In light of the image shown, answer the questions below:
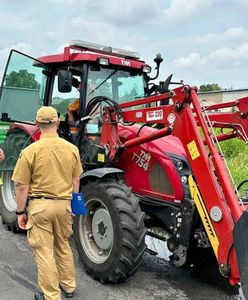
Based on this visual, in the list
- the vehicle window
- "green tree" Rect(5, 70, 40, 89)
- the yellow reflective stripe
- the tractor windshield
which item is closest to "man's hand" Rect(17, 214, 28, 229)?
the yellow reflective stripe

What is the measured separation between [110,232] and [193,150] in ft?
4.29

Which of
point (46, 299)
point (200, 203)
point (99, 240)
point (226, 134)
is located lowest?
point (46, 299)

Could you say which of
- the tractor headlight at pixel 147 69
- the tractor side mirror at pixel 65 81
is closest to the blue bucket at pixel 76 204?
the tractor side mirror at pixel 65 81

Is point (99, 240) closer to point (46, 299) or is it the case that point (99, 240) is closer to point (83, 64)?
point (46, 299)

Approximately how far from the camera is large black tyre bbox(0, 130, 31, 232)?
6105 mm

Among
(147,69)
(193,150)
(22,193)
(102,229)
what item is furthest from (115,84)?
(22,193)

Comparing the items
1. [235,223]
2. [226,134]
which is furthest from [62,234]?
[226,134]

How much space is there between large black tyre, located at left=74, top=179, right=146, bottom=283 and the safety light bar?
187 cm

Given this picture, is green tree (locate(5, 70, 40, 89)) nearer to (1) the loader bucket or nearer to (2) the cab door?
(2) the cab door

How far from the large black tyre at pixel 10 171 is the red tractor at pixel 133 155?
0.9 inches

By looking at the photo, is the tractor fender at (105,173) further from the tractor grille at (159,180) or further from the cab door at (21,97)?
the cab door at (21,97)

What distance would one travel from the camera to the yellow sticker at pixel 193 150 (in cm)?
379

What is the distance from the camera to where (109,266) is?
4.32 meters

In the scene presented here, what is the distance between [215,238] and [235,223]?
334 mm
